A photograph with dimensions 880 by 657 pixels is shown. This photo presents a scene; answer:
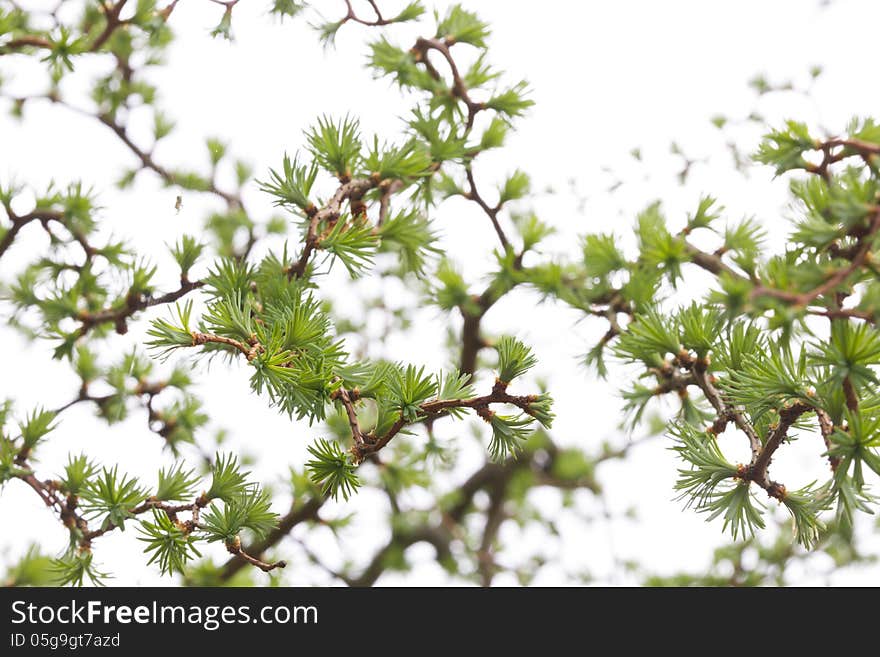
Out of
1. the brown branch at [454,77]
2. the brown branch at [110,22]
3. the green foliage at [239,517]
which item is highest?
the brown branch at [110,22]

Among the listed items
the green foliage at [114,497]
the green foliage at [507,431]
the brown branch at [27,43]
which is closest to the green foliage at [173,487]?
the green foliage at [114,497]

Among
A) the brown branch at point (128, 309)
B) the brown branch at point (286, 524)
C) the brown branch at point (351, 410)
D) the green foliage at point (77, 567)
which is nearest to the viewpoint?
the brown branch at point (351, 410)

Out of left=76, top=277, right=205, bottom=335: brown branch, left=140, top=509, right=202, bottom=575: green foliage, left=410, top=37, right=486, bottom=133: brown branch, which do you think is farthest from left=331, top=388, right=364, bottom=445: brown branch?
left=410, top=37, right=486, bottom=133: brown branch

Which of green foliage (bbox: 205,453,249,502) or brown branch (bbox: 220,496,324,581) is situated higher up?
brown branch (bbox: 220,496,324,581)

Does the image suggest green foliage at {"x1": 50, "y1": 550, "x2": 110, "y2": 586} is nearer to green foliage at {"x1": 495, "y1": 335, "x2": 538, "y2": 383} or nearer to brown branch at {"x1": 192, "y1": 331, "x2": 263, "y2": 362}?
brown branch at {"x1": 192, "y1": 331, "x2": 263, "y2": 362}

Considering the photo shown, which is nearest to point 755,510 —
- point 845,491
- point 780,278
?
point 845,491

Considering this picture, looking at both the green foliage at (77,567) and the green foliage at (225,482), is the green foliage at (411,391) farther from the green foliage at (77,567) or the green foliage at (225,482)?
the green foliage at (77,567)

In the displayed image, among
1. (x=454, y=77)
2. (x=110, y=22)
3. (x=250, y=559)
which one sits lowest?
(x=250, y=559)

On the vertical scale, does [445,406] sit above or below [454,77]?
below

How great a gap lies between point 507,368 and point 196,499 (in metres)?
0.22

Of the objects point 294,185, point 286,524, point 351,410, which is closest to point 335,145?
point 294,185

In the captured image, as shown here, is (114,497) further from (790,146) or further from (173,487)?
(790,146)

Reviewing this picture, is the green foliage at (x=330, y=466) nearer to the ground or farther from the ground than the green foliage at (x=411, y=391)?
nearer to the ground
